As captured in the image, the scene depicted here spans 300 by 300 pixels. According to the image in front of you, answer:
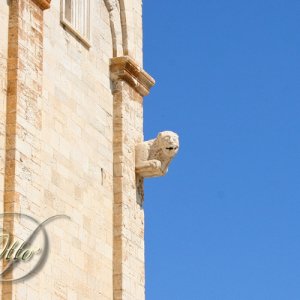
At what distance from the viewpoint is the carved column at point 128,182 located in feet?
80.4

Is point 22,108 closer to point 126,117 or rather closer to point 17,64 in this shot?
point 17,64

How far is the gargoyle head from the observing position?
2573 centimetres

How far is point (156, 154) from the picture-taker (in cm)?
2594

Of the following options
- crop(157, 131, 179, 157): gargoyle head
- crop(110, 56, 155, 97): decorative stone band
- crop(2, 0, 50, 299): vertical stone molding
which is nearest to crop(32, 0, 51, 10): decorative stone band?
crop(2, 0, 50, 299): vertical stone molding

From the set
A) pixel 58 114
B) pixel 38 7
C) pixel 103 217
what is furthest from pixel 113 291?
pixel 38 7

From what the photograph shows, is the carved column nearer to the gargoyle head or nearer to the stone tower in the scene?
the stone tower

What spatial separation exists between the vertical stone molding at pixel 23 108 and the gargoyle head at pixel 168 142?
3911mm

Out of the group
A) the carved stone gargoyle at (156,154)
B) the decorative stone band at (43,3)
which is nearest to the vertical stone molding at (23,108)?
the decorative stone band at (43,3)

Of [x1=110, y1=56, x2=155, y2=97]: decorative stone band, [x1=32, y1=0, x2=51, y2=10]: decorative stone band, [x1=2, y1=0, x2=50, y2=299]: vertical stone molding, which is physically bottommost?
[x1=2, y1=0, x2=50, y2=299]: vertical stone molding

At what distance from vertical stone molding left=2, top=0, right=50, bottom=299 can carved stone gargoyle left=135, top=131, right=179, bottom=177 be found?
12.8ft

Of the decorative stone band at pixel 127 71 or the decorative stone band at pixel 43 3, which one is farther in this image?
the decorative stone band at pixel 127 71

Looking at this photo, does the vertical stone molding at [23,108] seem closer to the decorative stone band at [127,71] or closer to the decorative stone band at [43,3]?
the decorative stone band at [43,3]

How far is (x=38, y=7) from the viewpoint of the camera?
75.7ft

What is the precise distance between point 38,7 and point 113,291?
5.41 meters
